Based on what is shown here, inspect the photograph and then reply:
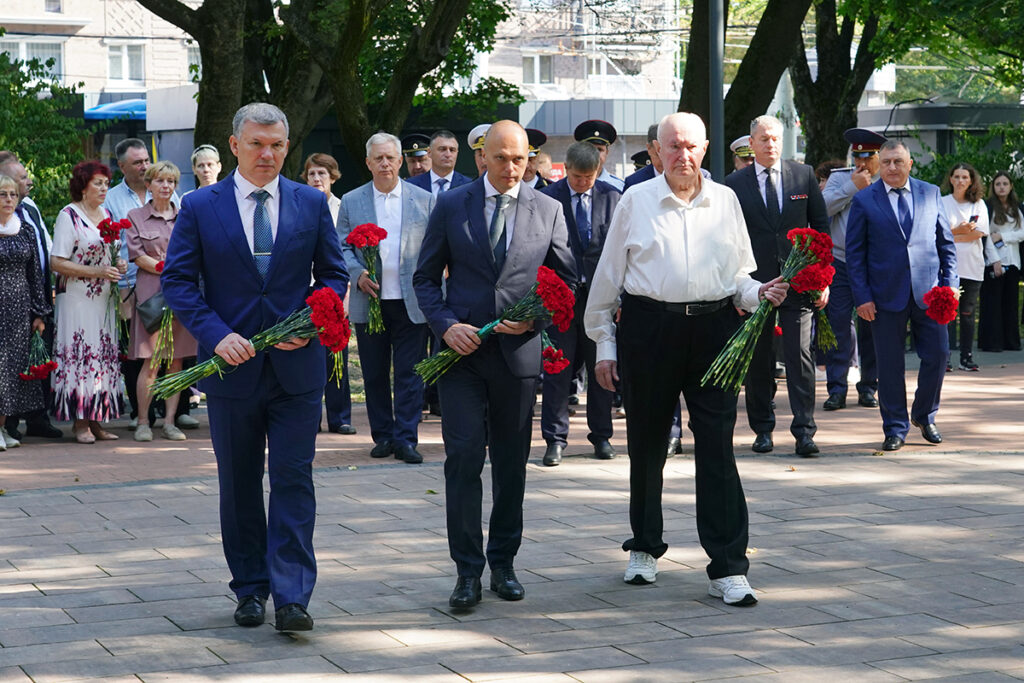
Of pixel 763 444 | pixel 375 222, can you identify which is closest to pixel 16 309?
pixel 375 222

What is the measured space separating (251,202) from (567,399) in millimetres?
4662

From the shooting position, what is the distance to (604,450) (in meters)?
10.5

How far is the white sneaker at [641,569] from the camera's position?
6797mm

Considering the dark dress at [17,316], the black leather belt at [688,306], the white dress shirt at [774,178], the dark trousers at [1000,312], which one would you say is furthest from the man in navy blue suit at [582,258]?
the dark trousers at [1000,312]

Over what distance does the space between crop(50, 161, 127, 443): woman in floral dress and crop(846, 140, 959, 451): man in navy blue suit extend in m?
5.71

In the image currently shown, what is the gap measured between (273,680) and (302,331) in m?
1.43

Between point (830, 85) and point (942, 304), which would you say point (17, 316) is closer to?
point (942, 304)

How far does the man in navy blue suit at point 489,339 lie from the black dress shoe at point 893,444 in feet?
15.7

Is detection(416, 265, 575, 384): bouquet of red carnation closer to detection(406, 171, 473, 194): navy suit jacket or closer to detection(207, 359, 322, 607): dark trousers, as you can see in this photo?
detection(207, 359, 322, 607): dark trousers

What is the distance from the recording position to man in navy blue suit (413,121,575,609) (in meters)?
6.52

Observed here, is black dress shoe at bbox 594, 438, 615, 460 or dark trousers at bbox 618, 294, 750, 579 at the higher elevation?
dark trousers at bbox 618, 294, 750, 579

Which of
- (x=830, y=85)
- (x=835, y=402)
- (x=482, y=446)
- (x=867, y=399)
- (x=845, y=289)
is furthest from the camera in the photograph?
(x=830, y=85)

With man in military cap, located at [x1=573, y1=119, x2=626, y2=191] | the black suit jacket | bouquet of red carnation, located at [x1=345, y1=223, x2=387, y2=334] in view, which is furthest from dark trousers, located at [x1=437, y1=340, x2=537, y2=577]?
man in military cap, located at [x1=573, y1=119, x2=626, y2=191]

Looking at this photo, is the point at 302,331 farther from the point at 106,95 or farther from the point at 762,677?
the point at 106,95
